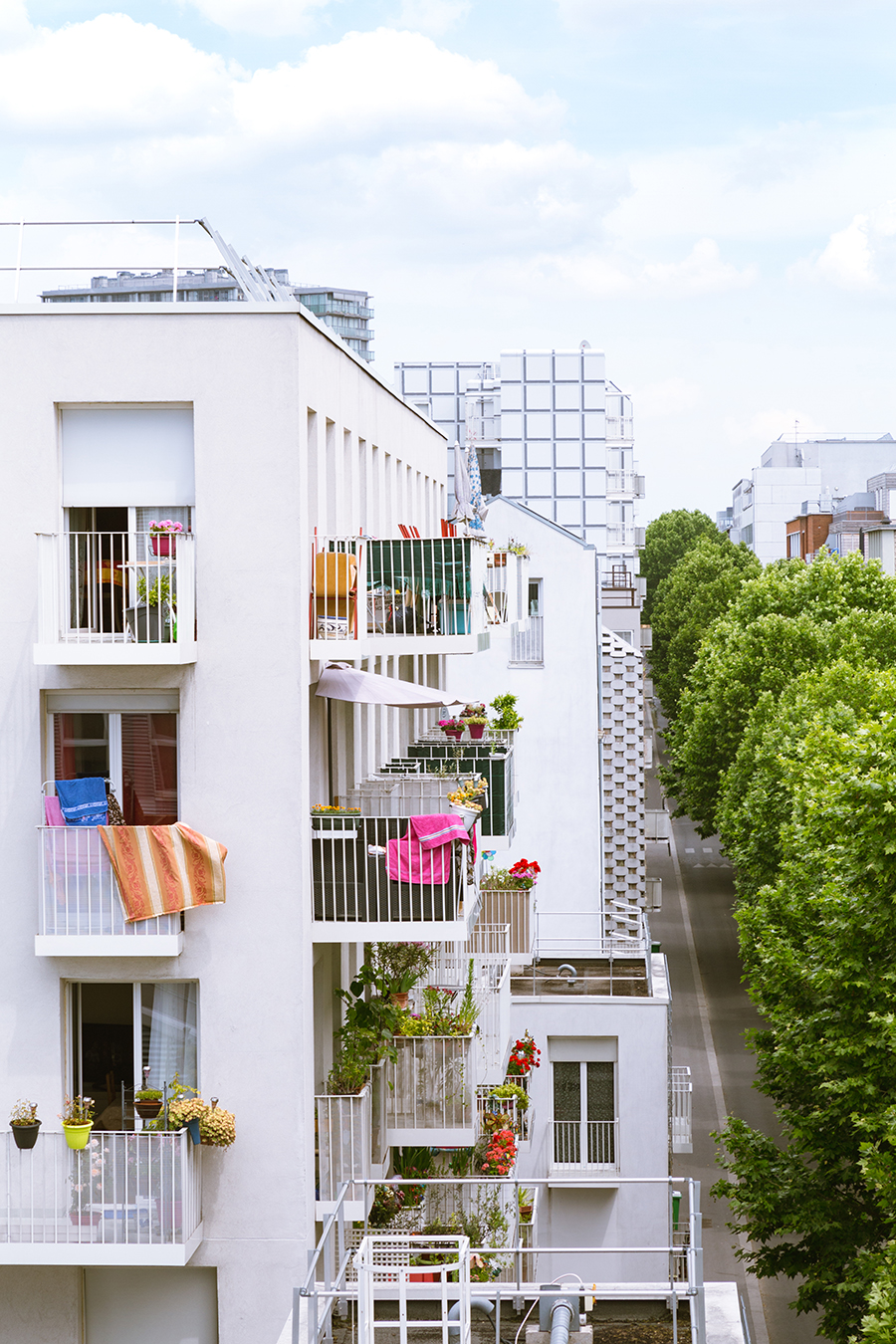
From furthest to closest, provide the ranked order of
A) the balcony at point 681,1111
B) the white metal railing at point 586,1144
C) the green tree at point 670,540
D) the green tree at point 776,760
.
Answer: the green tree at point 670,540 < the green tree at point 776,760 < the balcony at point 681,1111 < the white metal railing at point 586,1144

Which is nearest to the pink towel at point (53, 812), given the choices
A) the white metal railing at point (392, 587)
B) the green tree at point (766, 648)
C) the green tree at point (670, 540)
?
the white metal railing at point (392, 587)

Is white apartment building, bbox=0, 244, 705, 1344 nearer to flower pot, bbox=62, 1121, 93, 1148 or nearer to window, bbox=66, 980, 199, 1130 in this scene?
window, bbox=66, 980, 199, 1130

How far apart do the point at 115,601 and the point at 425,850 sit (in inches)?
160

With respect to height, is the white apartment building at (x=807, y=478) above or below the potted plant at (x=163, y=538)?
above

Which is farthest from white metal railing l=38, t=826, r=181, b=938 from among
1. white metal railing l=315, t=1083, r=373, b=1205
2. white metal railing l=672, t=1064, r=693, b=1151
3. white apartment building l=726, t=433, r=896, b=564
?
white apartment building l=726, t=433, r=896, b=564

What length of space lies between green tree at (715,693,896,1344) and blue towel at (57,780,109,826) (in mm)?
9662

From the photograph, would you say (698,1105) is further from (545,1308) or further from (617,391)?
(617,391)

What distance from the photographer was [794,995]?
76.6 ft

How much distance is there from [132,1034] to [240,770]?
2.96 m

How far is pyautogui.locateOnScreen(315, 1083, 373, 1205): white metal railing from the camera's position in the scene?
15.5 metres

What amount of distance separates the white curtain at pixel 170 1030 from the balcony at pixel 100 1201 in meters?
0.78

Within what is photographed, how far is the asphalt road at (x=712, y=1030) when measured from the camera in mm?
28172

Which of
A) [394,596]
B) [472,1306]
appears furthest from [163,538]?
[472,1306]

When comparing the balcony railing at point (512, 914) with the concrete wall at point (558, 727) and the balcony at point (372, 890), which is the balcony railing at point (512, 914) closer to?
the balcony at point (372, 890)
